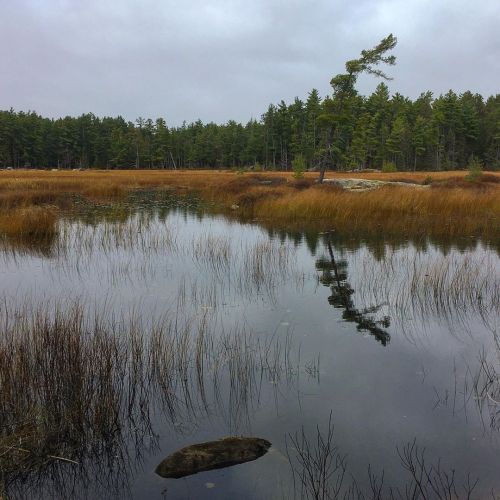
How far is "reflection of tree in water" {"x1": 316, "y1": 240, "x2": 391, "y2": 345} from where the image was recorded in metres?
7.49

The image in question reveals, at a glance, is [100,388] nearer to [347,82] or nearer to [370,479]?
[370,479]

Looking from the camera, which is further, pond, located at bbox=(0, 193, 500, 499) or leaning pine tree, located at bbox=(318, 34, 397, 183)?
leaning pine tree, located at bbox=(318, 34, 397, 183)

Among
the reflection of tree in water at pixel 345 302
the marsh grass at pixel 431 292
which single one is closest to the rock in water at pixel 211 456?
the reflection of tree in water at pixel 345 302

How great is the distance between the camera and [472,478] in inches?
157

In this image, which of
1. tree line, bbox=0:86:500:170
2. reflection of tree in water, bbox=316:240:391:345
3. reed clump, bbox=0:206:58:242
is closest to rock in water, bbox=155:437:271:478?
reflection of tree in water, bbox=316:240:391:345

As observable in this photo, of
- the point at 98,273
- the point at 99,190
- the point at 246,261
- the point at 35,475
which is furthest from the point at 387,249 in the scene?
the point at 99,190

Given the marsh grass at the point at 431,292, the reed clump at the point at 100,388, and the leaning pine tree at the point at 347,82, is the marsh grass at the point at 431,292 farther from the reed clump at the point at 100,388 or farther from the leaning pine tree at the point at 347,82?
the leaning pine tree at the point at 347,82

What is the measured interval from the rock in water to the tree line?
59719mm

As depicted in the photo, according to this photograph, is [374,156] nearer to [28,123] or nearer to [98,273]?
[28,123]

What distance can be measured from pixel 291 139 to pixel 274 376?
76.9 meters

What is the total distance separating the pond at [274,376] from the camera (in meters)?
4.10

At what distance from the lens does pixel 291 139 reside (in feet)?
262

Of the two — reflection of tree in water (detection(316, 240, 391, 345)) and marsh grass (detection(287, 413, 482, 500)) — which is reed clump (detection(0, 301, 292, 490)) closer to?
marsh grass (detection(287, 413, 482, 500))

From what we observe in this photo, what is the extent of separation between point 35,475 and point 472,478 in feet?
12.0
